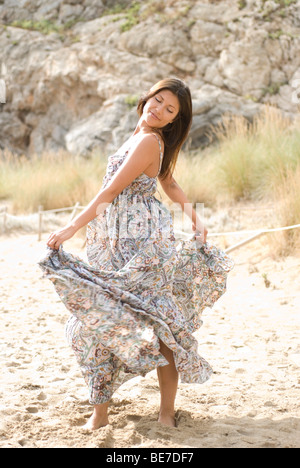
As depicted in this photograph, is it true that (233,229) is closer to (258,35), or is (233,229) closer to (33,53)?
(258,35)

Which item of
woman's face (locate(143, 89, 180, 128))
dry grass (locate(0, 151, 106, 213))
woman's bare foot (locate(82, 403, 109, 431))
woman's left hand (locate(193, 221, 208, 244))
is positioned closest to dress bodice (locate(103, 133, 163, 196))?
woman's face (locate(143, 89, 180, 128))

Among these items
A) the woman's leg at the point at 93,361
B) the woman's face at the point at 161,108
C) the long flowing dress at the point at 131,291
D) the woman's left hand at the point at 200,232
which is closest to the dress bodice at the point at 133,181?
the long flowing dress at the point at 131,291

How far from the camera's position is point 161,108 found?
7.86 feet

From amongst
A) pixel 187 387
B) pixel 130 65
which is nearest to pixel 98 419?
pixel 187 387

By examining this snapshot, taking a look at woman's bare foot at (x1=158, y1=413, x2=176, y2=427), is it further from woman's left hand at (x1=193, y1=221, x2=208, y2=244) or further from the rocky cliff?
the rocky cliff

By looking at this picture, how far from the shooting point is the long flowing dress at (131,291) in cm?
215

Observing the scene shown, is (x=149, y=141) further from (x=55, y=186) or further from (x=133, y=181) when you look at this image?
(x=55, y=186)

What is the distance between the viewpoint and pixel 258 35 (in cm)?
1736

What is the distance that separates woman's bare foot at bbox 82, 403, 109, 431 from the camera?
2.37 m

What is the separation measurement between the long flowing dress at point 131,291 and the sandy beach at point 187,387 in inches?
9.1

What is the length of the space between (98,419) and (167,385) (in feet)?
1.06

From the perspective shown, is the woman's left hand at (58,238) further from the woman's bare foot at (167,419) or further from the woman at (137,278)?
the woman's bare foot at (167,419)

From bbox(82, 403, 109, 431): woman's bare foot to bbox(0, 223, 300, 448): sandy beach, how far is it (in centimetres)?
4

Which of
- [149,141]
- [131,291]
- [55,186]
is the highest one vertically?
[149,141]
